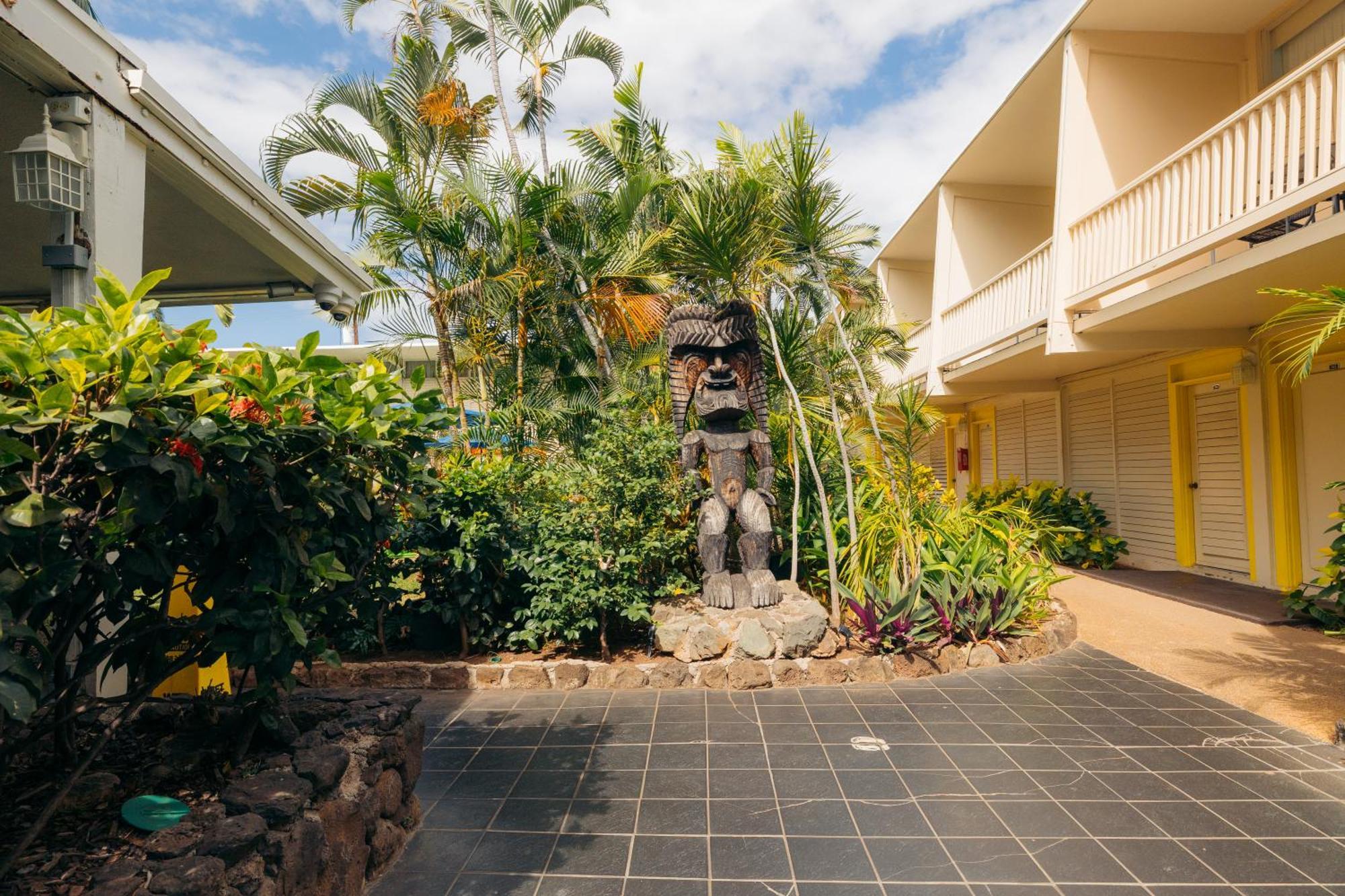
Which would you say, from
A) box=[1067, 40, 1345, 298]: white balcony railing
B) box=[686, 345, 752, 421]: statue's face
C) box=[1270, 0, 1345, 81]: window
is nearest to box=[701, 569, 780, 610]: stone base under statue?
box=[686, 345, 752, 421]: statue's face

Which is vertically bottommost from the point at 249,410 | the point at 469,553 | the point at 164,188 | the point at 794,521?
the point at 469,553

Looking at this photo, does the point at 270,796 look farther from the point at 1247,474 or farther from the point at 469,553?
the point at 1247,474

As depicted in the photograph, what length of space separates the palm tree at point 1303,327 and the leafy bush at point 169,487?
13.1 feet

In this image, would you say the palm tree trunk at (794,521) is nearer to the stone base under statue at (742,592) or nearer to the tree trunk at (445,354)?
the stone base under statue at (742,592)

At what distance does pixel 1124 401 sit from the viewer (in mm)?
9570

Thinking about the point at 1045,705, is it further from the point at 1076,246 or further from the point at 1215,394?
the point at 1215,394

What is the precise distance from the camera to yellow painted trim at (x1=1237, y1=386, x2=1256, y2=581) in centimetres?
728

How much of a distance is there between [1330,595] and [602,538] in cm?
592

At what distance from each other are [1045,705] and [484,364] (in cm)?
666

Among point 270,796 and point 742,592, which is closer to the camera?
point 270,796

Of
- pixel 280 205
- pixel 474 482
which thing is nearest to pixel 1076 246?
pixel 474 482

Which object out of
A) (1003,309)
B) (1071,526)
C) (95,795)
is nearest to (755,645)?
(95,795)

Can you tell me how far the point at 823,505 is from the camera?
570 cm

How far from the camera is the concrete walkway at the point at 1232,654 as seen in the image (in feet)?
13.6
